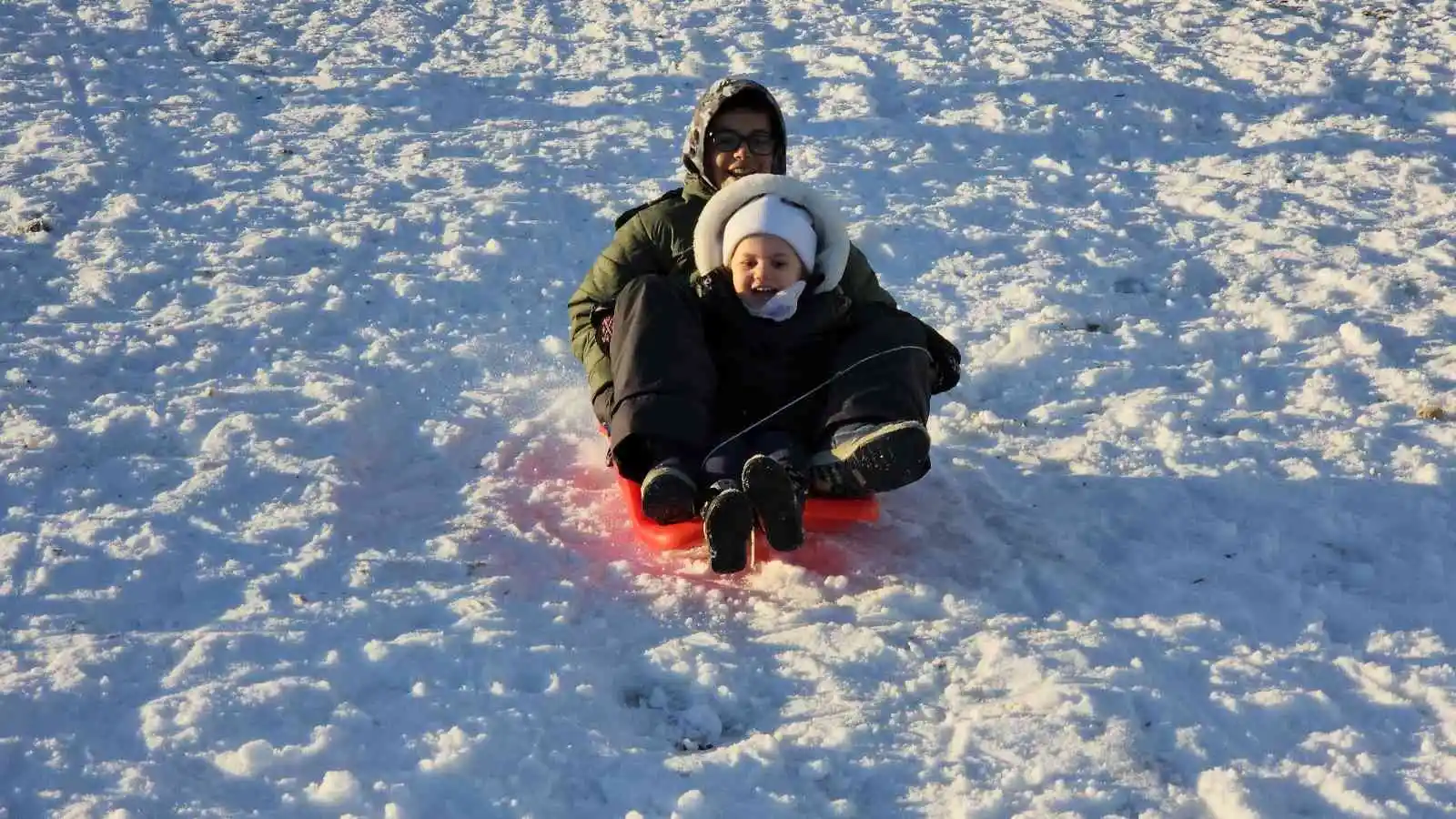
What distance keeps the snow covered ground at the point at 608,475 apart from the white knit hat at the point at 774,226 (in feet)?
2.35

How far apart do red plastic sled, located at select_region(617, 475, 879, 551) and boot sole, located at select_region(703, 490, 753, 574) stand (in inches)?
8.9

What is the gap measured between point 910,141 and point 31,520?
3691mm

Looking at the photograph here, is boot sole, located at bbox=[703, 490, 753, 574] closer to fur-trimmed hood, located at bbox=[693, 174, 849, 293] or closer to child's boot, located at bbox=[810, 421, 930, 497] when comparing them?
child's boot, located at bbox=[810, 421, 930, 497]

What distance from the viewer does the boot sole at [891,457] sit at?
9.42 ft

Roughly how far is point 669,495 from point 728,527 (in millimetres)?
157

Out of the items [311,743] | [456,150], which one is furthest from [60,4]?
[311,743]

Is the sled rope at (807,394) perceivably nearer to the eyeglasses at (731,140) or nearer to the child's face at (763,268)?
the child's face at (763,268)

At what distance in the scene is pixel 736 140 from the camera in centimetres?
392

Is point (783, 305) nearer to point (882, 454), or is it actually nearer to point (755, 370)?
point (755, 370)

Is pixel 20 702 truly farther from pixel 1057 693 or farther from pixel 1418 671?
pixel 1418 671

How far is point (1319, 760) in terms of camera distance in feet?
7.99

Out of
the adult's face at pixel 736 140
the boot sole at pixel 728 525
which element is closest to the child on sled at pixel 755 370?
the boot sole at pixel 728 525

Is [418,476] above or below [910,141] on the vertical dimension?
below

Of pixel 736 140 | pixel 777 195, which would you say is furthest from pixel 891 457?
pixel 736 140
